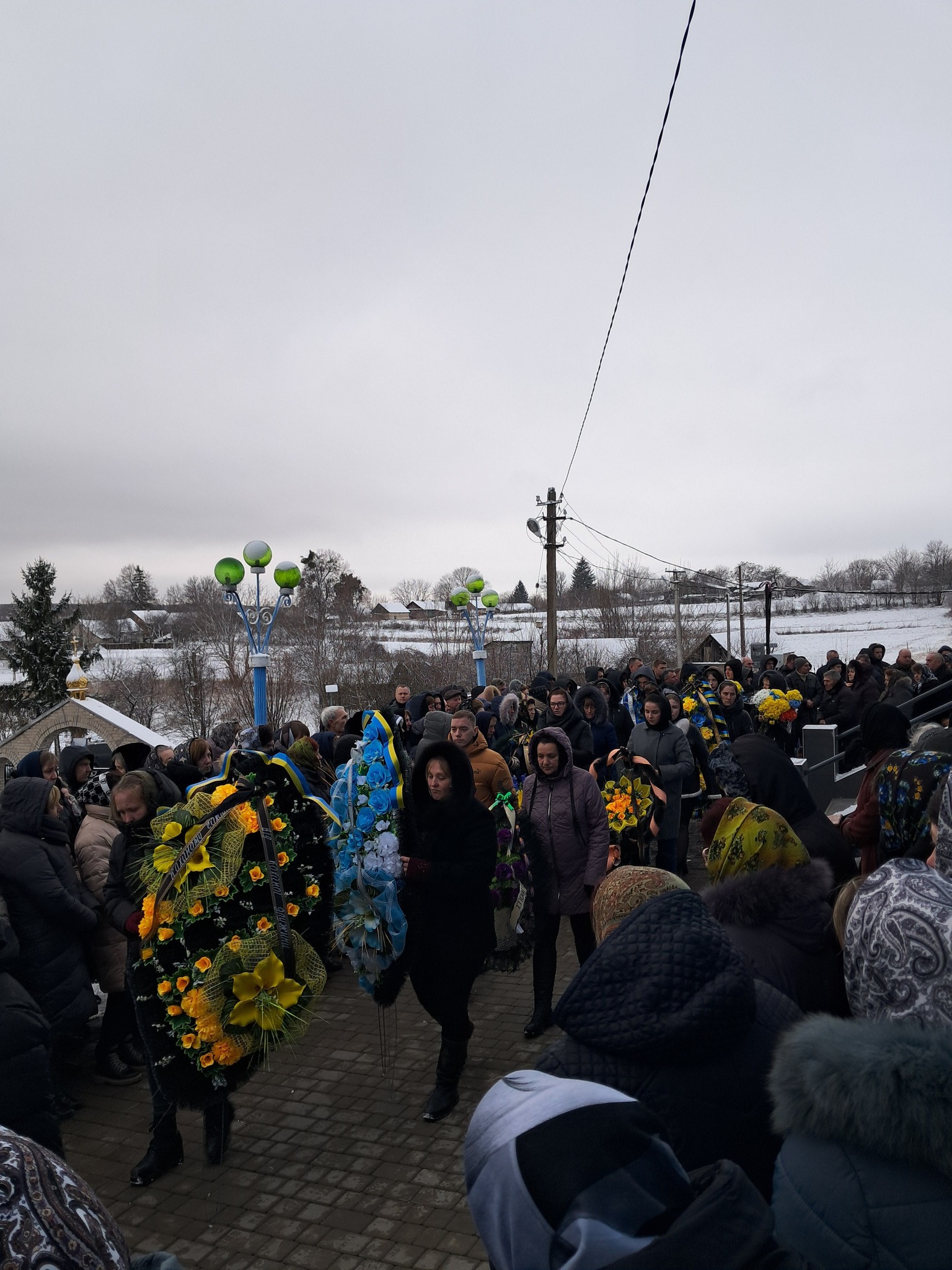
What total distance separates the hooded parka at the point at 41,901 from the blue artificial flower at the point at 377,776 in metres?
1.67

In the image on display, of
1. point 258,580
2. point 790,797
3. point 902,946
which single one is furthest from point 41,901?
point 258,580

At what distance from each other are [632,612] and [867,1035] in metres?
46.0

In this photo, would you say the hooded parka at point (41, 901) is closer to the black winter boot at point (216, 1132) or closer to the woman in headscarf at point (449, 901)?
the black winter boot at point (216, 1132)

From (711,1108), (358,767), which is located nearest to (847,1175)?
(711,1108)

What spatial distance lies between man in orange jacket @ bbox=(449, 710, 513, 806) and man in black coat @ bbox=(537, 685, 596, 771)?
177 cm

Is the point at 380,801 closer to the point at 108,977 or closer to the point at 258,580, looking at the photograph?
the point at 108,977

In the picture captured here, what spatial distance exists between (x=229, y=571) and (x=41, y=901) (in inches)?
272

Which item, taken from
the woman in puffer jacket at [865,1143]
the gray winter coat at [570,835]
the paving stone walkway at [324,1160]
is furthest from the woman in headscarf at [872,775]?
the woman in puffer jacket at [865,1143]

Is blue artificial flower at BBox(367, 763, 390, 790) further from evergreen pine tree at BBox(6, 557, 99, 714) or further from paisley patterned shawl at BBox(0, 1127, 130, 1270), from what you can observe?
evergreen pine tree at BBox(6, 557, 99, 714)

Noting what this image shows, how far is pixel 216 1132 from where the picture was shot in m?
3.97

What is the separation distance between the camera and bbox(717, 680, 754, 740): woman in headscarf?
906cm

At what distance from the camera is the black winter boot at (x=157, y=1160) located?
3.85m

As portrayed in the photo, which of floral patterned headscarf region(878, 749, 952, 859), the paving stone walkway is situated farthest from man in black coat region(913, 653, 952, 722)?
the paving stone walkway

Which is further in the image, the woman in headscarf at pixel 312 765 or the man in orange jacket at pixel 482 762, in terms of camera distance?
the woman in headscarf at pixel 312 765
